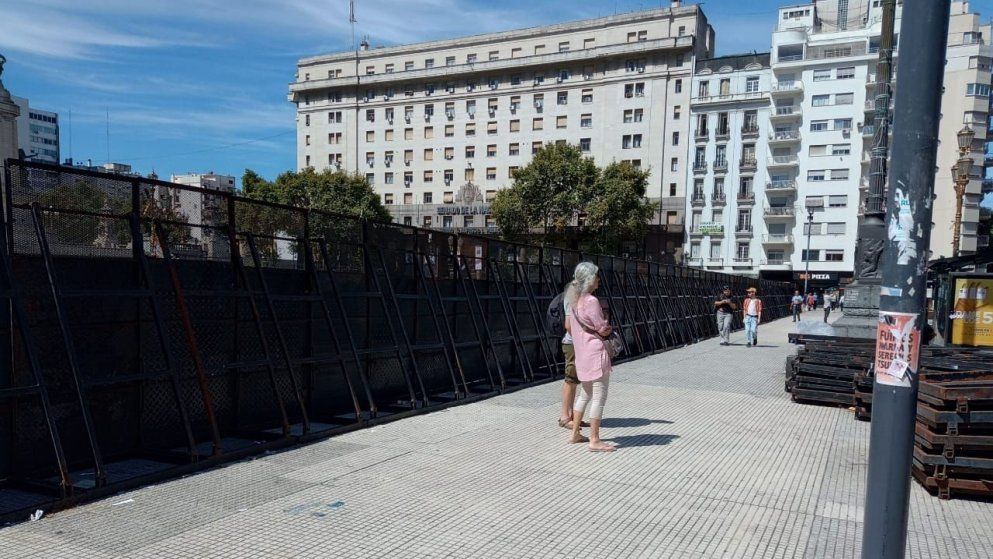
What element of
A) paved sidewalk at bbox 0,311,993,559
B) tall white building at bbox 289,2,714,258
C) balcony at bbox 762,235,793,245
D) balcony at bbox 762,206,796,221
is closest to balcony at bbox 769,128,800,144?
balcony at bbox 762,206,796,221

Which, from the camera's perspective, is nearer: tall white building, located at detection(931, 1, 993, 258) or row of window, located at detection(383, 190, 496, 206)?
tall white building, located at detection(931, 1, 993, 258)

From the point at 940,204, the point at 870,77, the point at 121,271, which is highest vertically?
the point at 870,77

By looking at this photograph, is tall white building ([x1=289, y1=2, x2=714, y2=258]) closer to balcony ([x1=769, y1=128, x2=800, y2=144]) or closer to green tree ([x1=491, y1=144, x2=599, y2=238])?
balcony ([x1=769, y1=128, x2=800, y2=144])

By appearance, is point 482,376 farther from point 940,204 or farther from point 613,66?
point 940,204

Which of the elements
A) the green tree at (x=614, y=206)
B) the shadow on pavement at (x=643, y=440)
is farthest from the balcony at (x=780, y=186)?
the shadow on pavement at (x=643, y=440)

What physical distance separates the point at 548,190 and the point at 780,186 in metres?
22.5

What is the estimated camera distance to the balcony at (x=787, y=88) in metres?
58.1

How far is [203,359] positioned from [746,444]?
220 inches

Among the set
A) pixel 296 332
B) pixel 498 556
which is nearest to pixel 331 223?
pixel 296 332

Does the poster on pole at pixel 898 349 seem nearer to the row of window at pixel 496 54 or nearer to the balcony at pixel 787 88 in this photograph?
the balcony at pixel 787 88

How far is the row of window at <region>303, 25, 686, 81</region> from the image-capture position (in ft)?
205

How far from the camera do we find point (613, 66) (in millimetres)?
62375

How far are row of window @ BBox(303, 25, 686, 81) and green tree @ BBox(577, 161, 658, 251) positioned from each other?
17.3 m

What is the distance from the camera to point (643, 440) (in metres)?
7.05
